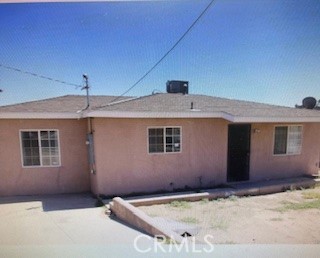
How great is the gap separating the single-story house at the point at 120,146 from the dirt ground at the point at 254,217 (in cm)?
127

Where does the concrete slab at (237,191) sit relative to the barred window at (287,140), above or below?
below

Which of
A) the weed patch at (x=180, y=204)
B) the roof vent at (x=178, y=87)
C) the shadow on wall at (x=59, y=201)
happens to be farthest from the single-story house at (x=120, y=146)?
the roof vent at (x=178, y=87)

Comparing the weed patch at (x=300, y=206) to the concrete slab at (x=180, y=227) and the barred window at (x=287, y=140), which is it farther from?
the barred window at (x=287, y=140)

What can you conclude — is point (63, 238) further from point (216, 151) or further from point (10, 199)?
point (216, 151)

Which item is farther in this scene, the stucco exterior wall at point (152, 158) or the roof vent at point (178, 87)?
the roof vent at point (178, 87)

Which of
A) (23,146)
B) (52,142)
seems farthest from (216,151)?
(23,146)

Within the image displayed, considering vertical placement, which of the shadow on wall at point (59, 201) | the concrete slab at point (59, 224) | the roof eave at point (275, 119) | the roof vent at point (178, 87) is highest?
the roof vent at point (178, 87)

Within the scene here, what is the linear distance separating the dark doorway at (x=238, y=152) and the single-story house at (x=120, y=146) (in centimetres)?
8

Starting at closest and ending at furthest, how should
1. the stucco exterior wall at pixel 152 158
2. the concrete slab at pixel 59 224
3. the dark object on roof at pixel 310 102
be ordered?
the concrete slab at pixel 59 224
the stucco exterior wall at pixel 152 158
the dark object on roof at pixel 310 102

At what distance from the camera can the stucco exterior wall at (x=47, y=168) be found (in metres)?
6.87

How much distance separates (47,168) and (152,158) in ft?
9.90

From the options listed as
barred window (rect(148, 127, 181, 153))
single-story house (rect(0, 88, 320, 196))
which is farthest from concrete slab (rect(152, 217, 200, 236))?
barred window (rect(148, 127, 181, 153))

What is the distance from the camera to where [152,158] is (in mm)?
6891

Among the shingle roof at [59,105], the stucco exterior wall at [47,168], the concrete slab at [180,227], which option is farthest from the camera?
the shingle roof at [59,105]
